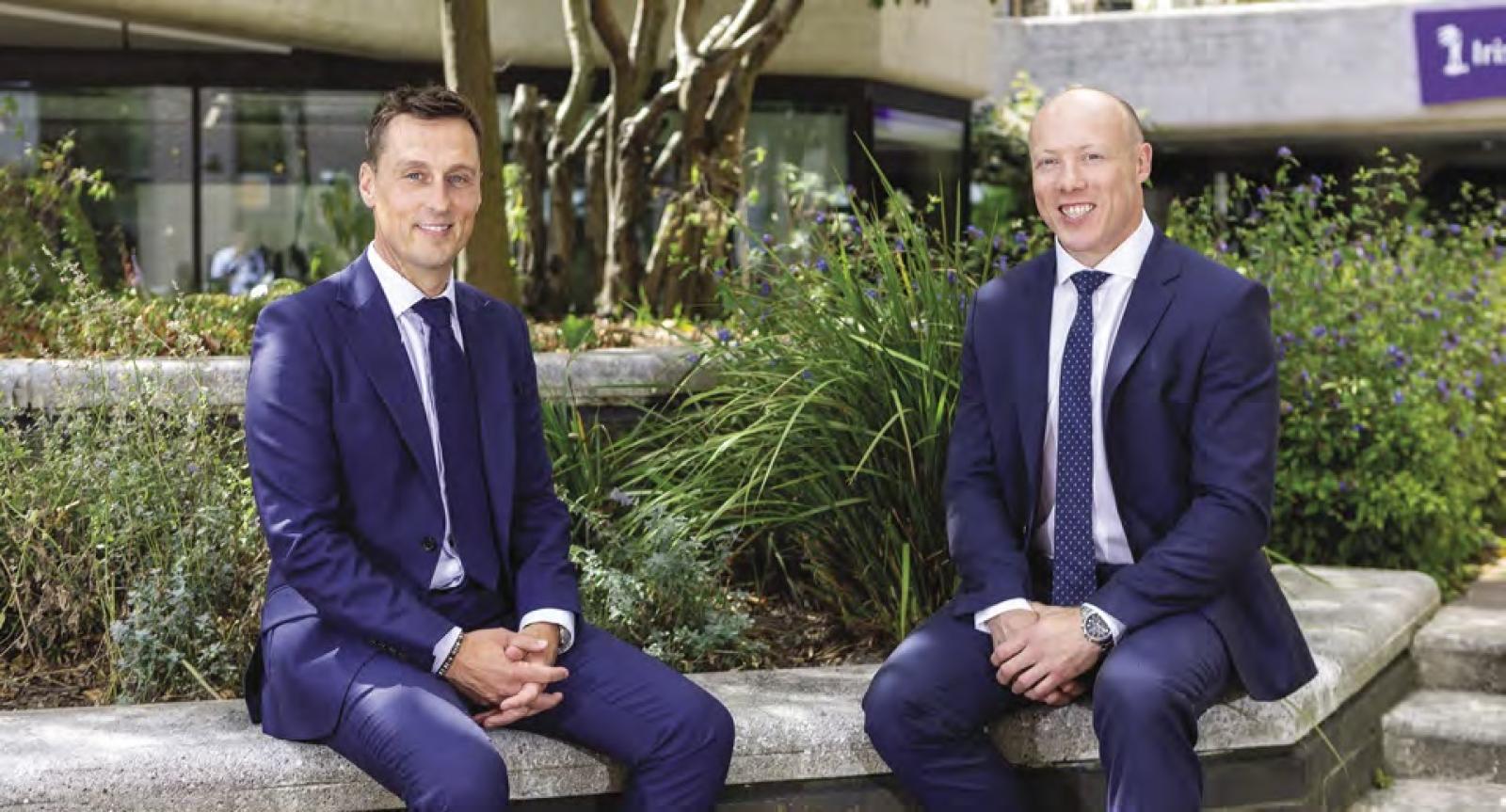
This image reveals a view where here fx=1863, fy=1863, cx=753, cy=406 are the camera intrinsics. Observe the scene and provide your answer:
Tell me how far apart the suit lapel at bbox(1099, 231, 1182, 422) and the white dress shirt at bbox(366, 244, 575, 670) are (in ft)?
3.92

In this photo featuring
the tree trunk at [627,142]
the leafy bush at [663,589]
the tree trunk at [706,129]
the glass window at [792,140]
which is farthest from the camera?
the glass window at [792,140]

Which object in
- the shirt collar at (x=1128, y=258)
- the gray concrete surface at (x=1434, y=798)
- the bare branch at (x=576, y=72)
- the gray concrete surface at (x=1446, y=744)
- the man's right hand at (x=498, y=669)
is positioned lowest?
the gray concrete surface at (x=1434, y=798)

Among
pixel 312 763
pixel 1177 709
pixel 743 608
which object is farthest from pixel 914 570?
pixel 312 763

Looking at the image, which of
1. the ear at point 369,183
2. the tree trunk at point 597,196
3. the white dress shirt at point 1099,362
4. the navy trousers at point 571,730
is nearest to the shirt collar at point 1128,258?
the white dress shirt at point 1099,362

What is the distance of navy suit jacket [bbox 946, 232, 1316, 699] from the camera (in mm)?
3684

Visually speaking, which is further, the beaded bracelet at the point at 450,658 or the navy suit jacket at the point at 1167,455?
the navy suit jacket at the point at 1167,455

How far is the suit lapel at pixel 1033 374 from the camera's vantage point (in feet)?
12.7

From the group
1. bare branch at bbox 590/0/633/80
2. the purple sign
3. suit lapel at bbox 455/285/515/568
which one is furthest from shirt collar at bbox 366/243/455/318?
the purple sign

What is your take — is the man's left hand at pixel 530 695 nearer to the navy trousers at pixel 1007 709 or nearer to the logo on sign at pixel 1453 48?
the navy trousers at pixel 1007 709

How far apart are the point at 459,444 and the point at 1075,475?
1.24 meters

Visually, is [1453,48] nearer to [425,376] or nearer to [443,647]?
[425,376]

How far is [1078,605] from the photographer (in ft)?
12.5

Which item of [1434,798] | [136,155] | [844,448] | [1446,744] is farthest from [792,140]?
[1434,798]

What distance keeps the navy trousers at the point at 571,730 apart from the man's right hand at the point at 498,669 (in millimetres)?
41
